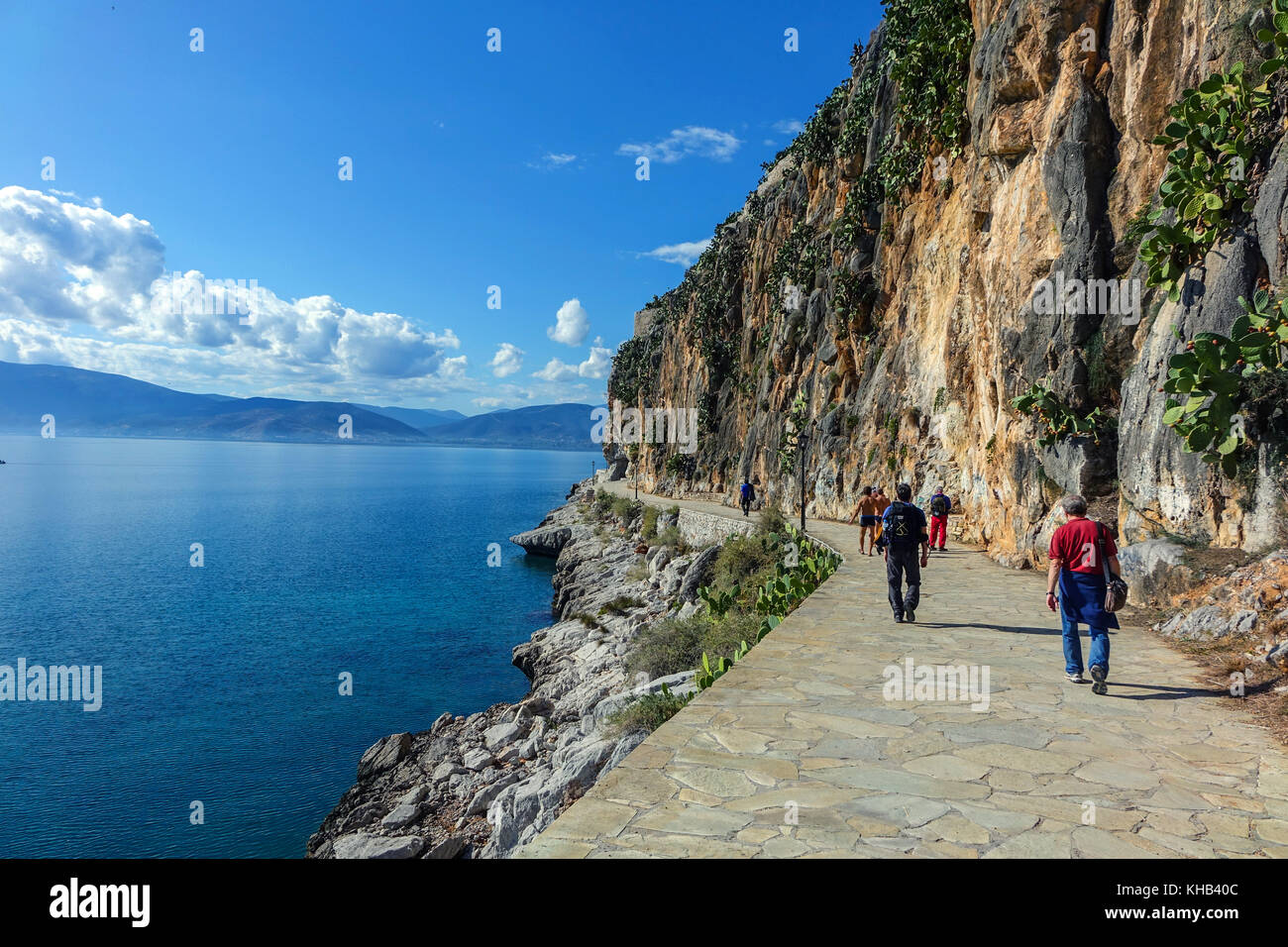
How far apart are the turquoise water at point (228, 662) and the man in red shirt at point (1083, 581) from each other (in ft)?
52.4

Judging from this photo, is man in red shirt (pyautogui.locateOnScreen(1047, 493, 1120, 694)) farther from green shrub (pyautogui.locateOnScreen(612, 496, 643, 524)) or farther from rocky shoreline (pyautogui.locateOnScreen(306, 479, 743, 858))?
green shrub (pyautogui.locateOnScreen(612, 496, 643, 524))

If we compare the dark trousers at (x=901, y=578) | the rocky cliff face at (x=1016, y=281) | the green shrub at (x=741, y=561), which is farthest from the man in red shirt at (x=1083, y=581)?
the green shrub at (x=741, y=561)

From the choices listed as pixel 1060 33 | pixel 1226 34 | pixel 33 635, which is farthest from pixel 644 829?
pixel 33 635

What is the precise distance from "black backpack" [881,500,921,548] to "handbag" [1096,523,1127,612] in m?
3.13

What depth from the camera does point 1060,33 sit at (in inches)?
605

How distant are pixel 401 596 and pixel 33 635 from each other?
1569 centimetres

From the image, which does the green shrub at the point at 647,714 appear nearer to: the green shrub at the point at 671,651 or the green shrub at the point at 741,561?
the green shrub at the point at 671,651

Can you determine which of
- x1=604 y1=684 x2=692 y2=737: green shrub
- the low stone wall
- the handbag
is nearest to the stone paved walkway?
the handbag

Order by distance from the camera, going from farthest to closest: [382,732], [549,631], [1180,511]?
[549,631], [382,732], [1180,511]

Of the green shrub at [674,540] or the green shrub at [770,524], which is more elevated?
the green shrub at [770,524]

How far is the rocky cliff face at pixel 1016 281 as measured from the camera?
10266 mm

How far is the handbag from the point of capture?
6.65 m

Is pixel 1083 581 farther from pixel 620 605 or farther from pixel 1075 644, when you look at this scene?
pixel 620 605
